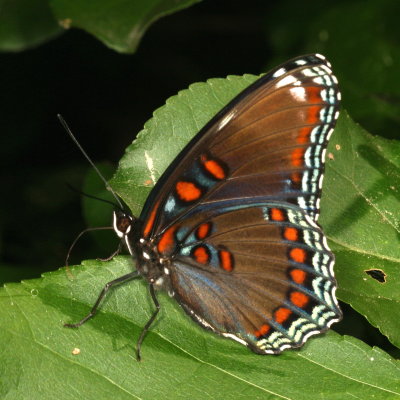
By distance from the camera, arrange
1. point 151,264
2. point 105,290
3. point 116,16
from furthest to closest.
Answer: point 116,16 → point 151,264 → point 105,290

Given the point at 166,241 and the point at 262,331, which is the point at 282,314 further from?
the point at 166,241

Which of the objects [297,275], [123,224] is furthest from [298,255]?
[123,224]

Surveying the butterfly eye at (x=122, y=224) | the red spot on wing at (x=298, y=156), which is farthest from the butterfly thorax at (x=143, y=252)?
the red spot on wing at (x=298, y=156)

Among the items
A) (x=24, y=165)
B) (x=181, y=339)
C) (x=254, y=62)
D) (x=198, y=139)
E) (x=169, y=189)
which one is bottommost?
(x=24, y=165)

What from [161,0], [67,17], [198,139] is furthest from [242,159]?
[67,17]

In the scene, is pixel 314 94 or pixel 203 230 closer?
pixel 314 94

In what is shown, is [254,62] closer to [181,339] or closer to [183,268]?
[183,268]

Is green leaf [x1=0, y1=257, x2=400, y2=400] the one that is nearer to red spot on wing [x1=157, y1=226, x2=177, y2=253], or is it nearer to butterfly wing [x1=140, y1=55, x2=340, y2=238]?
red spot on wing [x1=157, y1=226, x2=177, y2=253]

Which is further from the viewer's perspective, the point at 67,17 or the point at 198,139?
the point at 67,17
